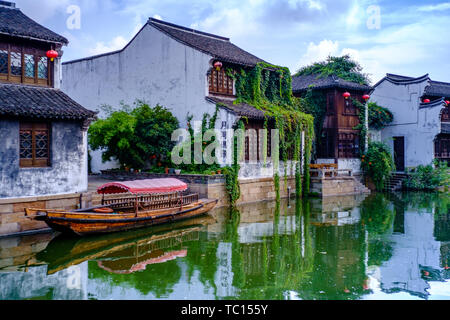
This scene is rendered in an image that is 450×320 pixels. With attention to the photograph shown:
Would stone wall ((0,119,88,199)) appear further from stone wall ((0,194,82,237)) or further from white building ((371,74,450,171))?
white building ((371,74,450,171))

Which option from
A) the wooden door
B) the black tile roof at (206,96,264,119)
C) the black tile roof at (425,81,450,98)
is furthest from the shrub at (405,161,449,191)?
the black tile roof at (206,96,264,119)

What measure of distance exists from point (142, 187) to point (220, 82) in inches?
325

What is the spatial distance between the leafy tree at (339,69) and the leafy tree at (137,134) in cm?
1078

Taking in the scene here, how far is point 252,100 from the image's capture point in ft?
67.0

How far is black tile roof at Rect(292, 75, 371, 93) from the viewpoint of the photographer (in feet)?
75.7

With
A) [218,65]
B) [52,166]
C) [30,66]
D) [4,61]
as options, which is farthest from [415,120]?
[4,61]

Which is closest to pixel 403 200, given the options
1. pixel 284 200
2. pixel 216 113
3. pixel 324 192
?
pixel 324 192

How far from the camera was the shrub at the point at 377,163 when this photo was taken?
77.6 feet

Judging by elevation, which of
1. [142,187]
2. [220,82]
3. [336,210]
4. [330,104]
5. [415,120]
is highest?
[220,82]

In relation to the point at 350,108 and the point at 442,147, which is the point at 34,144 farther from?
the point at 442,147

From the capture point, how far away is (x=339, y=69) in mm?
25188

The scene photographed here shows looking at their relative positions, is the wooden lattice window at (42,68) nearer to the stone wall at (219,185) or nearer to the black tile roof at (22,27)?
the black tile roof at (22,27)

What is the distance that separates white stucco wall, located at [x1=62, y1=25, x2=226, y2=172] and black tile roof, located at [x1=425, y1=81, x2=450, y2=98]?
1571 centimetres

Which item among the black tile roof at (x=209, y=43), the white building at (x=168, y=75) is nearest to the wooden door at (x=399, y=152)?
the black tile roof at (x=209, y=43)
